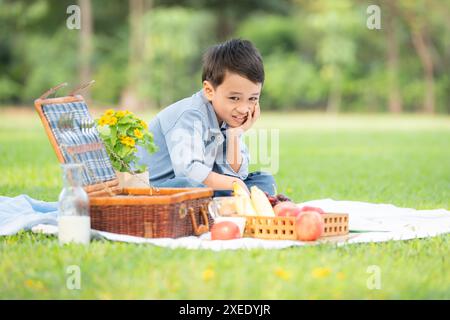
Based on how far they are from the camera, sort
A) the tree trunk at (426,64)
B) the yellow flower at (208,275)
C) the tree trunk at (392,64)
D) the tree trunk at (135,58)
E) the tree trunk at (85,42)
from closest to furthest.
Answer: the yellow flower at (208,275)
the tree trunk at (85,42)
the tree trunk at (426,64)
the tree trunk at (135,58)
the tree trunk at (392,64)

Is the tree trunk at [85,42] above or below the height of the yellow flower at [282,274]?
above

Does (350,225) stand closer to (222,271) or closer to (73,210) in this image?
(222,271)

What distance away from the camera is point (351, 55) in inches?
1299

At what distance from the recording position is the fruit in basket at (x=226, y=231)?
4371mm

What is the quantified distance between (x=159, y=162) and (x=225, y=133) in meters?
0.48

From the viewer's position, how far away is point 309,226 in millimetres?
4285

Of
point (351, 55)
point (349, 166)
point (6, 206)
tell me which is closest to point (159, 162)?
point (6, 206)

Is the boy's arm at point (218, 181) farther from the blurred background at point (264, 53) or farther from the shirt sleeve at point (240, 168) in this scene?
the blurred background at point (264, 53)

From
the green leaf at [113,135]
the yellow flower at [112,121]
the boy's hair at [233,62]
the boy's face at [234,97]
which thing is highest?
the boy's hair at [233,62]

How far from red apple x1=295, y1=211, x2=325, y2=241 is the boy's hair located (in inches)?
47.3

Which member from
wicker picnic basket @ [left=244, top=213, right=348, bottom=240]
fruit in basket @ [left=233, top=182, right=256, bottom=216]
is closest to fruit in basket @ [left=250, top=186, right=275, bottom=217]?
fruit in basket @ [left=233, top=182, right=256, bottom=216]

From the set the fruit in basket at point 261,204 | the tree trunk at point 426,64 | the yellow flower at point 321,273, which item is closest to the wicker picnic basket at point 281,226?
the fruit in basket at point 261,204

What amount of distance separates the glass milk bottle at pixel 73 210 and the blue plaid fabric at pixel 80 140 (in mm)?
511
